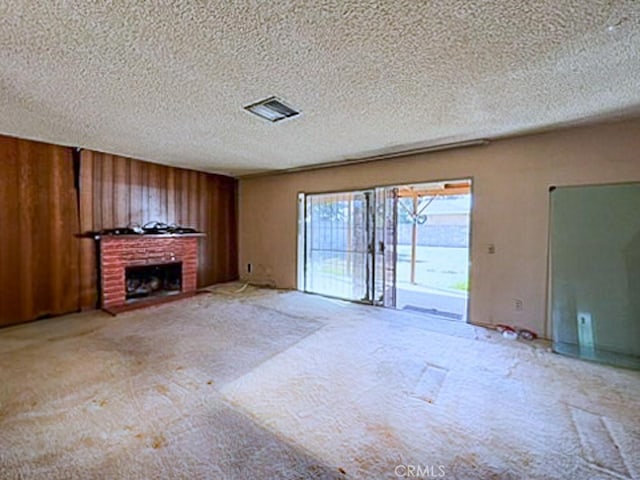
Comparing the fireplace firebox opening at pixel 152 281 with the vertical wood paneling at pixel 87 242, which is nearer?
the vertical wood paneling at pixel 87 242

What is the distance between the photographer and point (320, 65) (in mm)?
2027

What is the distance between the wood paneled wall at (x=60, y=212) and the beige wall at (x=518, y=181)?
3.84 m

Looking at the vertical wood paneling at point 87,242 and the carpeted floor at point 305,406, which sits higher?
the vertical wood paneling at point 87,242

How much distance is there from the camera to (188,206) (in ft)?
19.1

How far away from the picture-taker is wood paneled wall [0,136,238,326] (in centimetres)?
376

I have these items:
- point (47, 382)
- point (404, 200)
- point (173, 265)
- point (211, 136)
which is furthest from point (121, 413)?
point (404, 200)

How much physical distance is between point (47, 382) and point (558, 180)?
16.8 ft

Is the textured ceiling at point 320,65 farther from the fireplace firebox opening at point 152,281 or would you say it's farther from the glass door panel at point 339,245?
the fireplace firebox opening at point 152,281

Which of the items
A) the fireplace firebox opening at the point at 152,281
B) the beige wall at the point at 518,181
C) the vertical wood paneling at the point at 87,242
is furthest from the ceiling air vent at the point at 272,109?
the fireplace firebox opening at the point at 152,281

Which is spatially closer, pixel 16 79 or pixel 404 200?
pixel 16 79

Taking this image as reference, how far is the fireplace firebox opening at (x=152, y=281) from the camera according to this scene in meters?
5.06

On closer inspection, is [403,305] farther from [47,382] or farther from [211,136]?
[47,382]

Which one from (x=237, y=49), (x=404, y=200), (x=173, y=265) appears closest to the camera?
(x=237, y=49)

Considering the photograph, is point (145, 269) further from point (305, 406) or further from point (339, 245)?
point (305, 406)
